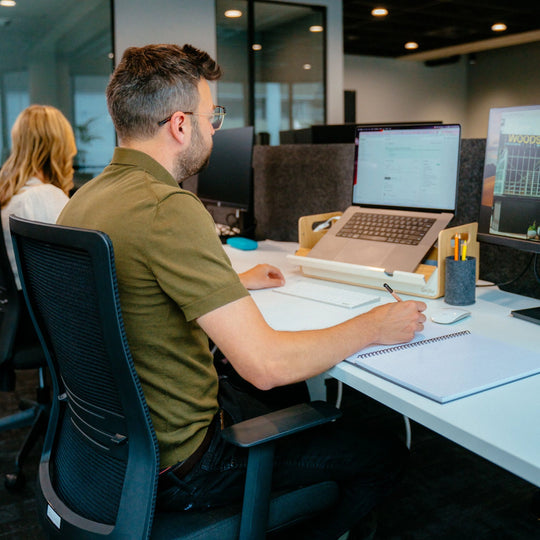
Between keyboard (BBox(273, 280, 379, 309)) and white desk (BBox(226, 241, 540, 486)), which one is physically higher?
keyboard (BBox(273, 280, 379, 309))

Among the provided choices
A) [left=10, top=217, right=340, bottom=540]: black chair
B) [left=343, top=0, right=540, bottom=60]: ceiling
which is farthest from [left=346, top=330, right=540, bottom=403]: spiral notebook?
[left=343, top=0, right=540, bottom=60]: ceiling

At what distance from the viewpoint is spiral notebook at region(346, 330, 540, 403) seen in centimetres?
74

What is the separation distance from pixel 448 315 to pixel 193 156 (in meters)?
0.53

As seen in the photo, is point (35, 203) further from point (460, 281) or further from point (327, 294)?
point (460, 281)

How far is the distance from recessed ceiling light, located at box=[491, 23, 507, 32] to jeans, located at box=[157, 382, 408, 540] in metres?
6.60

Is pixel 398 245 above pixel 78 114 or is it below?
below

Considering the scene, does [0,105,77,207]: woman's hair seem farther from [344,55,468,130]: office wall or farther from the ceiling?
[344,55,468,130]: office wall

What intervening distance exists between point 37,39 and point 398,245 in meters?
3.67

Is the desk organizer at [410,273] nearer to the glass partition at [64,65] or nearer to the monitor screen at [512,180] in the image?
the monitor screen at [512,180]

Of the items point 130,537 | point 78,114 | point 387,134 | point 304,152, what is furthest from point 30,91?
point 130,537

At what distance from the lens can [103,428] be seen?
2.51 feet

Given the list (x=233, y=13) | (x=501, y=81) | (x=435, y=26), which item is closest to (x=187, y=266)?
(x=233, y=13)

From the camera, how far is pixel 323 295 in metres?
1.23

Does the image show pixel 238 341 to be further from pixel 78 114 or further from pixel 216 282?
pixel 78 114
